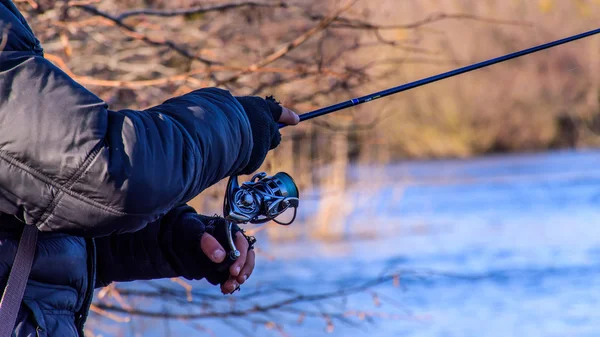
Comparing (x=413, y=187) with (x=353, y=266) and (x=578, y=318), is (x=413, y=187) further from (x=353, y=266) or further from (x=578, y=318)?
(x=578, y=318)

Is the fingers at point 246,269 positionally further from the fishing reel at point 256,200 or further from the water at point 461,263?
the water at point 461,263

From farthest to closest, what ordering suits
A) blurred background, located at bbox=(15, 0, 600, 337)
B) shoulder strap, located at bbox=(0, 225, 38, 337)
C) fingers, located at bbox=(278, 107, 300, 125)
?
blurred background, located at bbox=(15, 0, 600, 337) < fingers, located at bbox=(278, 107, 300, 125) < shoulder strap, located at bbox=(0, 225, 38, 337)

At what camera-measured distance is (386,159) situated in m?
11.2

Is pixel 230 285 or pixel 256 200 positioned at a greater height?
pixel 256 200

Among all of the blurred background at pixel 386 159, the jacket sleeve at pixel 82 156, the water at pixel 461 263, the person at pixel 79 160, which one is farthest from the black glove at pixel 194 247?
the water at pixel 461 263

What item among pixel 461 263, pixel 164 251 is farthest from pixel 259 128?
pixel 461 263

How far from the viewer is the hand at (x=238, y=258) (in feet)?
5.86

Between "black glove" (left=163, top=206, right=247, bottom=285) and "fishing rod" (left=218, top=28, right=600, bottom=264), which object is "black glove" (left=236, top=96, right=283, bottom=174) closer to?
"fishing rod" (left=218, top=28, right=600, bottom=264)

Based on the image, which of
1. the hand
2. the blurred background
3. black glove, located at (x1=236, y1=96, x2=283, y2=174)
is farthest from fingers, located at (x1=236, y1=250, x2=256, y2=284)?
the blurred background

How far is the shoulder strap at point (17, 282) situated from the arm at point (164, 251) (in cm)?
39

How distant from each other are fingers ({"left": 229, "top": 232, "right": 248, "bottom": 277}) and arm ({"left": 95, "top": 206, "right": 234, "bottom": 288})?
1.1 inches

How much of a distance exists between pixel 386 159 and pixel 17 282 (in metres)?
9.87

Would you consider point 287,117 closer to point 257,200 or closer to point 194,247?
point 257,200

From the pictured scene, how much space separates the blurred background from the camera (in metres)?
3.69
